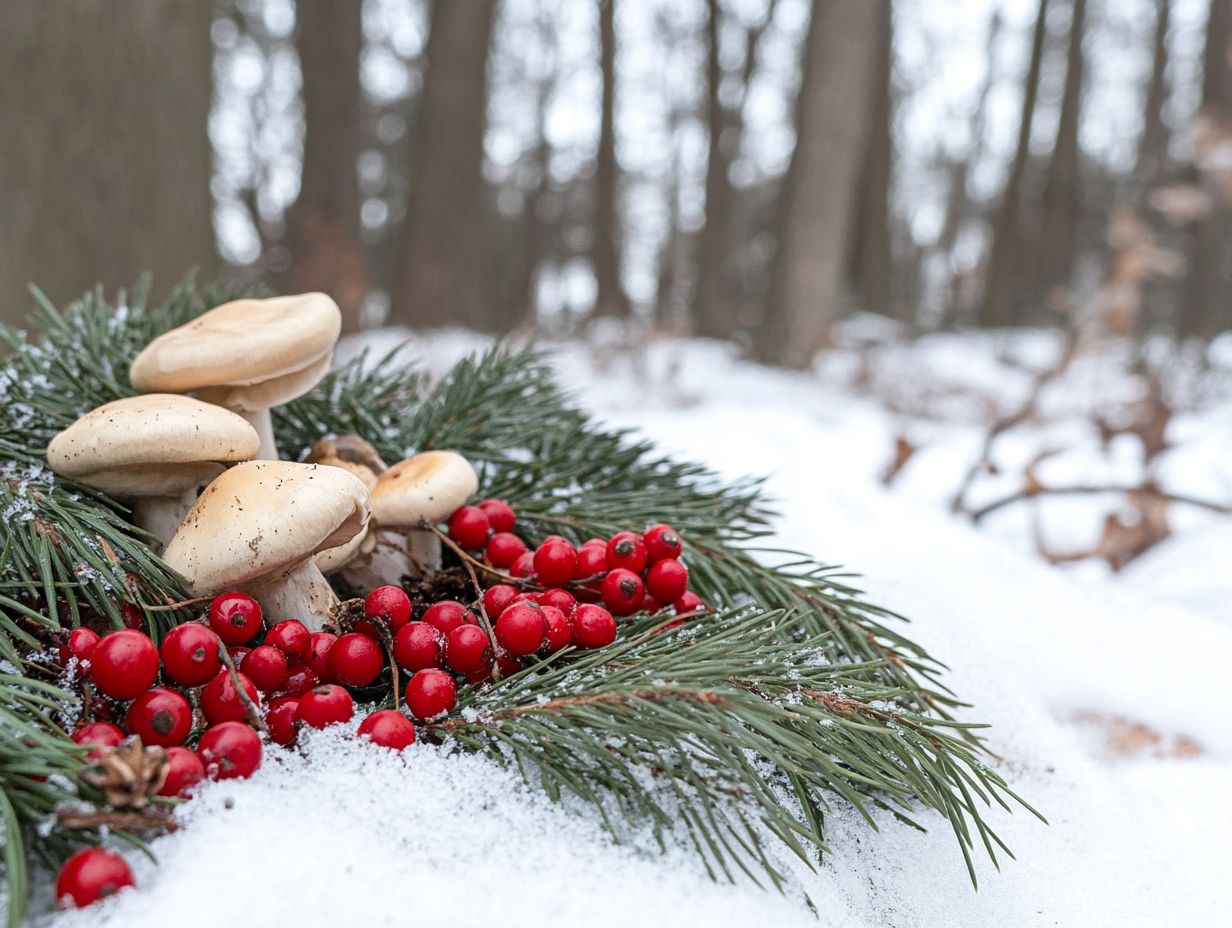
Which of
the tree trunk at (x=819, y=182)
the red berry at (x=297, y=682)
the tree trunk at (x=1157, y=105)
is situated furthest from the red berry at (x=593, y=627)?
the tree trunk at (x=1157, y=105)

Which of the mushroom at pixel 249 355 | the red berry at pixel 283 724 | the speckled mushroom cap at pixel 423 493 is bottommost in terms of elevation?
the red berry at pixel 283 724

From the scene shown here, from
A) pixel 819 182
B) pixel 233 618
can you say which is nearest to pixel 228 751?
pixel 233 618

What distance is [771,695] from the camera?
2.39 ft

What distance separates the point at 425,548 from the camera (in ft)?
3.34

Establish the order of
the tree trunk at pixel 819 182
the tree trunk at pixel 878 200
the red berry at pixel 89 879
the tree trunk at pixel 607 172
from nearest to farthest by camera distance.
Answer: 1. the red berry at pixel 89 879
2. the tree trunk at pixel 819 182
3. the tree trunk at pixel 607 172
4. the tree trunk at pixel 878 200

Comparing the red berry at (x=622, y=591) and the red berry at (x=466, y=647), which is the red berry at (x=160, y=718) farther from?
the red berry at (x=622, y=591)

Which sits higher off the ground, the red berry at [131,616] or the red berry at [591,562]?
the red berry at [591,562]

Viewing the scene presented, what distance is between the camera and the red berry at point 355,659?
774mm

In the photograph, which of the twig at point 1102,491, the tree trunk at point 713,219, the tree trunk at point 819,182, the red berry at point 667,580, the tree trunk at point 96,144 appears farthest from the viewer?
the tree trunk at point 713,219

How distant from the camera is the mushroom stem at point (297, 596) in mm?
837

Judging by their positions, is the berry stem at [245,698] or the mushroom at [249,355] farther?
the mushroom at [249,355]

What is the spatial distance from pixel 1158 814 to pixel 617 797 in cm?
76

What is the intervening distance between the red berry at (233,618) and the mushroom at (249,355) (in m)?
0.22

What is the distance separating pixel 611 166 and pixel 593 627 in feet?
30.9
